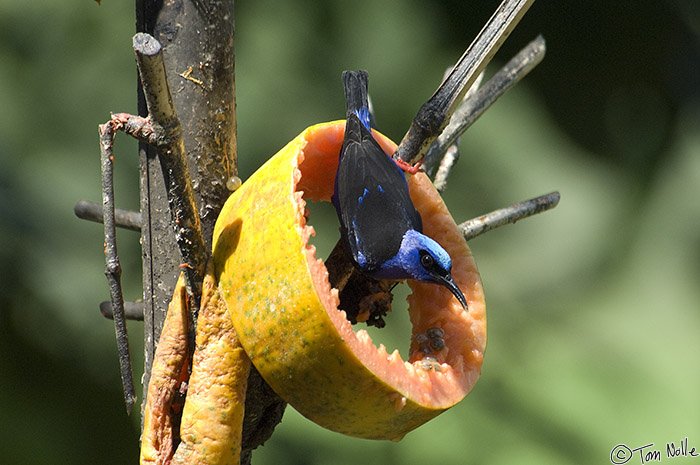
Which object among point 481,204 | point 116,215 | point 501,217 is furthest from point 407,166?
point 481,204

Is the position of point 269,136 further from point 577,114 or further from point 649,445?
point 649,445

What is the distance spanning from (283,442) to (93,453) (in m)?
1.05

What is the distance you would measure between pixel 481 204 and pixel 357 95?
6.90ft

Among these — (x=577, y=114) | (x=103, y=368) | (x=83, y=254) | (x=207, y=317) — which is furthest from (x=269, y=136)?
(x=207, y=317)

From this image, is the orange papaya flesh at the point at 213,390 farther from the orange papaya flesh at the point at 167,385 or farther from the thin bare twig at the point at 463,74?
the thin bare twig at the point at 463,74

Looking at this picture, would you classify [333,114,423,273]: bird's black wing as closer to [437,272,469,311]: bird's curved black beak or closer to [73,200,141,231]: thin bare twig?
[437,272,469,311]: bird's curved black beak

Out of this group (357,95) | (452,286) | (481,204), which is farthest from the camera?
(481,204)

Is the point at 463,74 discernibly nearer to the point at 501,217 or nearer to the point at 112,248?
the point at 501,217

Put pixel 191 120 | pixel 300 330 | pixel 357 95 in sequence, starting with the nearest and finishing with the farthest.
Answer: pixel 300 330, pixel 191 120, pixel 357 95

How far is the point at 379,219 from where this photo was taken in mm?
2205

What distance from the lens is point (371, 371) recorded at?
144cm

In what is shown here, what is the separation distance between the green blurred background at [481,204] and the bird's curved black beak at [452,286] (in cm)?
231

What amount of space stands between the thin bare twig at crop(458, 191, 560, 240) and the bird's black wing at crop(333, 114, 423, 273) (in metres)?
0.16

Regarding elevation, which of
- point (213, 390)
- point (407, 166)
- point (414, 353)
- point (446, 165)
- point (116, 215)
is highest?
point (446, 165)
